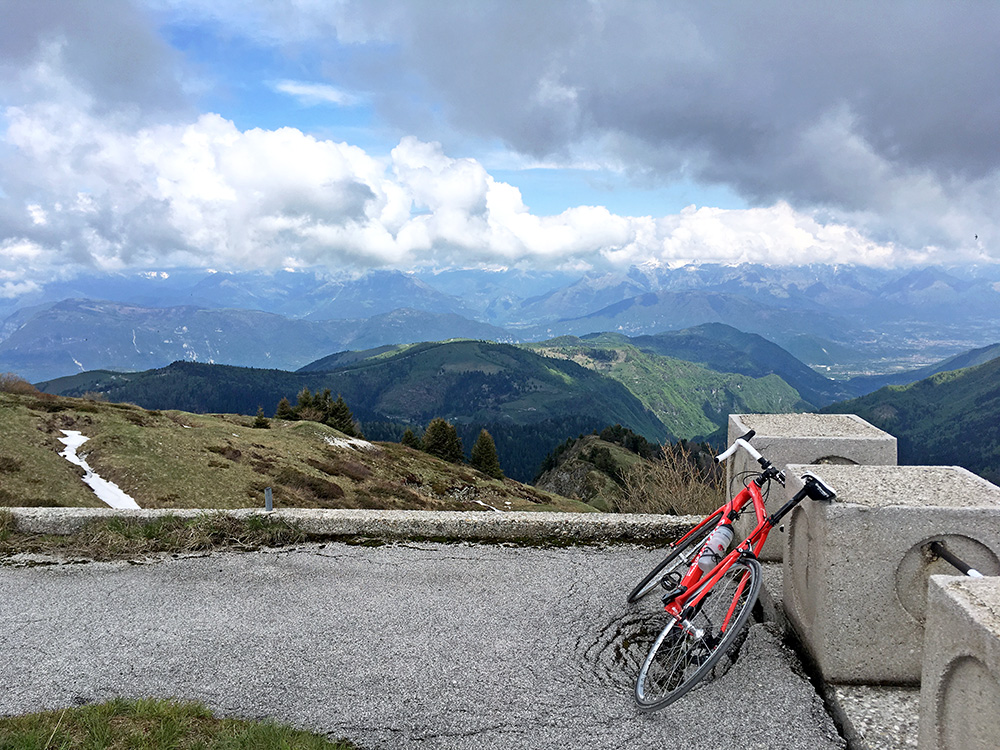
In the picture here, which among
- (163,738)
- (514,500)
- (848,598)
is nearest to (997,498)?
(848,598)

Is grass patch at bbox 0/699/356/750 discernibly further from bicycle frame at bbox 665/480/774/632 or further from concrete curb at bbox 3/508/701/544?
concrete curb at bbox 3/508/701/544

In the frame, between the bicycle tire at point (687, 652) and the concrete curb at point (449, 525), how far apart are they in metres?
3.04

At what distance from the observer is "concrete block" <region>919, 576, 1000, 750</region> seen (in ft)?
10.1

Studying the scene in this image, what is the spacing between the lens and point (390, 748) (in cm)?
443

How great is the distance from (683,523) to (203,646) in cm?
641

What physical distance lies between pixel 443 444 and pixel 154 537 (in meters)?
79.7

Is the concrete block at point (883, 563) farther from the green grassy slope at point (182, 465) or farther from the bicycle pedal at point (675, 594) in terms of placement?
the green grassy slope at point (182, 465)

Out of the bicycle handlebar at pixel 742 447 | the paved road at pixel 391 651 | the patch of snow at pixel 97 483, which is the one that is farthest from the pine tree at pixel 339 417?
the bicycle handlebar at pixel 742 447

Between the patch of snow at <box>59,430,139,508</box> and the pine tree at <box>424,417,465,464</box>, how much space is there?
5361 cm

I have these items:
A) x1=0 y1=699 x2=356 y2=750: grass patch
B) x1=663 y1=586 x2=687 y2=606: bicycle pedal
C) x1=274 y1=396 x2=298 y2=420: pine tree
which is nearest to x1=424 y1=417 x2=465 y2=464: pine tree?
x1=274 y1=396 x2=298 y2=420: pine tree

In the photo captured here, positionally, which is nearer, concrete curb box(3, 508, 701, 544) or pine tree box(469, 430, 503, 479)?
concrete curb box(3, 508, 701, 544)

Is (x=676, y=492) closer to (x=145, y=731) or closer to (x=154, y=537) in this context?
(x=154, y=537)

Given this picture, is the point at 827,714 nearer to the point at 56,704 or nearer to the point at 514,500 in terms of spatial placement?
the point at 56,704

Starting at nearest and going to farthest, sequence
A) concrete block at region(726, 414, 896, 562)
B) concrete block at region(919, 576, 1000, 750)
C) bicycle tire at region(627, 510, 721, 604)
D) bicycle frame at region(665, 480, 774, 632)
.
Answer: concrete block at region(919, 576, 1000, 750) → bicycle frame at region(665, 480, 774, 632) → bicycle tire at region(627, 510, 721, 604) → concrete block at region(726, 414, 896, 562)
